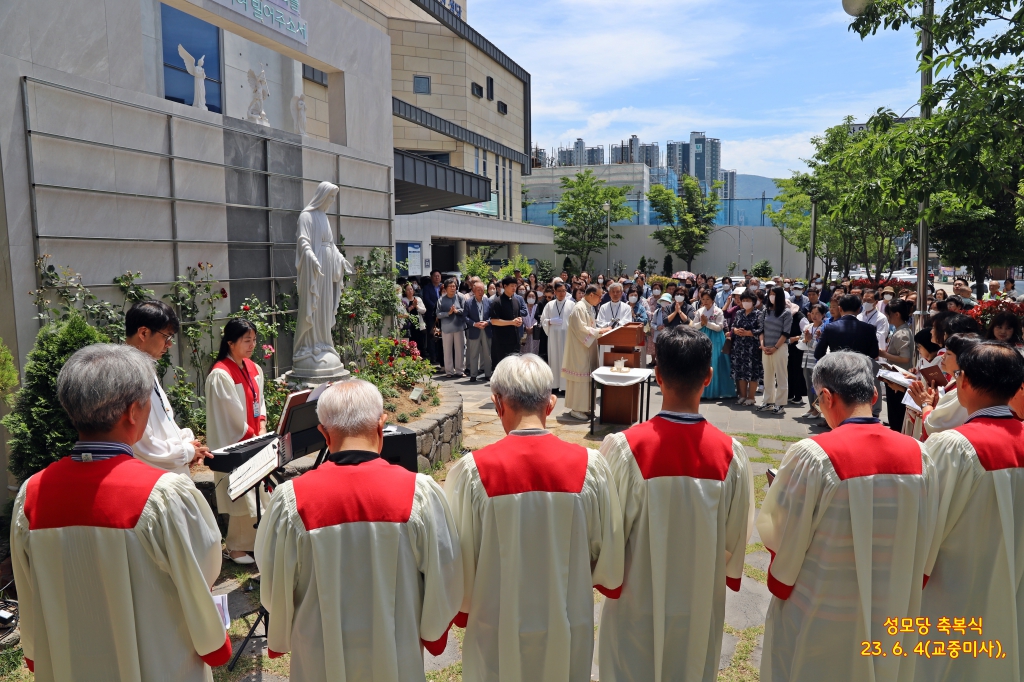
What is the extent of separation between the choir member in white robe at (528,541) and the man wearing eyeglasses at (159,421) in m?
1.66

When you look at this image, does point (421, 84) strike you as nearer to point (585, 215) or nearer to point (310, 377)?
point (585, 215)

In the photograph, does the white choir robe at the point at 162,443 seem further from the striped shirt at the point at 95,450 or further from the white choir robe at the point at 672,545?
the white choir robe at the point at 672,545

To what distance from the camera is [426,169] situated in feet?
52.5

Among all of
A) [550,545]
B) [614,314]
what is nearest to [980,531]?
[550,545]

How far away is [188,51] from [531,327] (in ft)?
25.5

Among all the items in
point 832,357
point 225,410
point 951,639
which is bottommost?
point 951,639

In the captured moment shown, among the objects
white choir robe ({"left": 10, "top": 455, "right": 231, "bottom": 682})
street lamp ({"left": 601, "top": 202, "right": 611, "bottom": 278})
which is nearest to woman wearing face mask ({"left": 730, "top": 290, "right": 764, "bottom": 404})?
white choir robe ({"left": 10, "top": 455, "right": 231, "bottom": 682})

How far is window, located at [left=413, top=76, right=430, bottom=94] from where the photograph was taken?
114 feet

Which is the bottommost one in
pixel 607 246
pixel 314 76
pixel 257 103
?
pixel 607 246

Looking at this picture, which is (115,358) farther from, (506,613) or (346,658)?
(506,613)

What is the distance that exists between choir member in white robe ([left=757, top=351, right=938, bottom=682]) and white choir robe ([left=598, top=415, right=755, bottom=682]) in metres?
0.22

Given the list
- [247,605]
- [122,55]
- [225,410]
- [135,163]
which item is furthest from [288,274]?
[247,605]

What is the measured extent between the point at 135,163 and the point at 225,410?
3.48 metres

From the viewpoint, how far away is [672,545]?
2.73m
